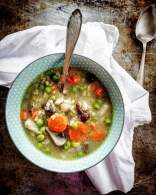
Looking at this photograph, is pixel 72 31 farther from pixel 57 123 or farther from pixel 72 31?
pixel 57 123

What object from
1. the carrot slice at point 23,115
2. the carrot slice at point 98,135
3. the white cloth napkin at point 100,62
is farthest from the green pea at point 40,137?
the white cloth napkin at point 100,62

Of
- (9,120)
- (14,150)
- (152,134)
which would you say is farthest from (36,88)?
(152,134)

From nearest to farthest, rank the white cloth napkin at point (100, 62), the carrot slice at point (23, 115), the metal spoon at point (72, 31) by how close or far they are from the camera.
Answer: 1. the metal spoon at point (72, 31)
2. the carrot slice at point (23, 115)
3. the white cloth napkin at point (100, 62)

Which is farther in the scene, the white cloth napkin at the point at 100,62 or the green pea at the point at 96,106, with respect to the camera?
the white cloth napkin at the point at 100,62

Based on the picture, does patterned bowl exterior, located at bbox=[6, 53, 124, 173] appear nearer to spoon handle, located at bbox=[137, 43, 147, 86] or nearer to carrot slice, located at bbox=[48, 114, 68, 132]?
carrot slice, located at bbox=[48, 114, 68, 132]

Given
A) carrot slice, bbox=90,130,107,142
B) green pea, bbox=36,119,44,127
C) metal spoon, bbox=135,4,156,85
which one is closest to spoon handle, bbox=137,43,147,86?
metal spoon, bbox=135,4,156,85

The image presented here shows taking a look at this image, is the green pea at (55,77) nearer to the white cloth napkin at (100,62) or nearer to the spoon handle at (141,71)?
the white cloth napkin at (100,62)
